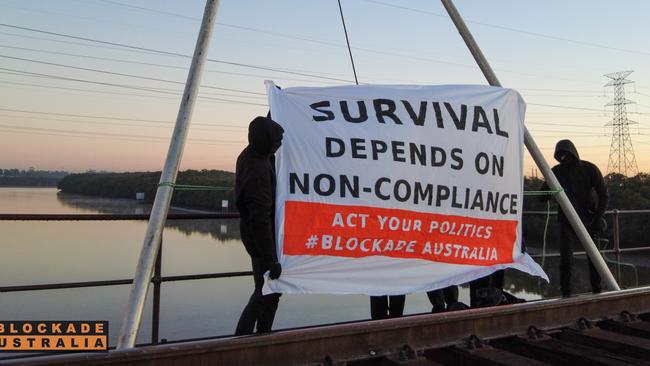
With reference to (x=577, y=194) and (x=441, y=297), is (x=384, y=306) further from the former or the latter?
(x=577, y=194)

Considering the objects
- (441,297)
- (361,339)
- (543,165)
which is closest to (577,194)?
(543,165)

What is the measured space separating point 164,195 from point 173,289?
33124 millimetres

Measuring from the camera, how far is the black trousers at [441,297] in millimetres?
3954

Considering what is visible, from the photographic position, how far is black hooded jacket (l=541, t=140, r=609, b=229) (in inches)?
191

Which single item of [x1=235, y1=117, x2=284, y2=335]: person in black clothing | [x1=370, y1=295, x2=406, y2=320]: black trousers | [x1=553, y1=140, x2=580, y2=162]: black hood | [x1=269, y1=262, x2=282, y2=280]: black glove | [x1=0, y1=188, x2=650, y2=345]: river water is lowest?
[x1=0, y1=188, x2=650, y2=345]: river water

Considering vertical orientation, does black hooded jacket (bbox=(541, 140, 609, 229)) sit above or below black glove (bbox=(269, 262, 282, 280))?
above

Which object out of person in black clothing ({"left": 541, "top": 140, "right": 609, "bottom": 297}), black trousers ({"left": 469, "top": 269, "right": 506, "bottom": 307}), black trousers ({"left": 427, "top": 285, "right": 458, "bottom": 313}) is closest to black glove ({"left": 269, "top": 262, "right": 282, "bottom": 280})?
black trousers ({"left": 427, "top": 285, "right": 458, "bottom": 313})

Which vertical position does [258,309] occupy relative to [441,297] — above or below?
above

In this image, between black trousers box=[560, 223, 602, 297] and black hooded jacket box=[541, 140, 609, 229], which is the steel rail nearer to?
black trousers box=[560, 223, 602, 297]

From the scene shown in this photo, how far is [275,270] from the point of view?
2914 mm

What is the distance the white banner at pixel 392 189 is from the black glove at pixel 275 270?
0.06 metres

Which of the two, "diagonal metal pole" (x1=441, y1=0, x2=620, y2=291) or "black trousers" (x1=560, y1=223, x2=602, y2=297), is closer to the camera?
Answer: "diagonal metal pole" (x1=441, y1=0, x2=620, y2=291)

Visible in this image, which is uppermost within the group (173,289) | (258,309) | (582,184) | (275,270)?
(582,184)

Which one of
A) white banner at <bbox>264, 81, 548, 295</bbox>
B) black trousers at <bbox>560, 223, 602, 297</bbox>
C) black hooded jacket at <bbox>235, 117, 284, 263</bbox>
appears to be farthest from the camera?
black trousers at <bbox>560, 223, 602, 297</bbox>
